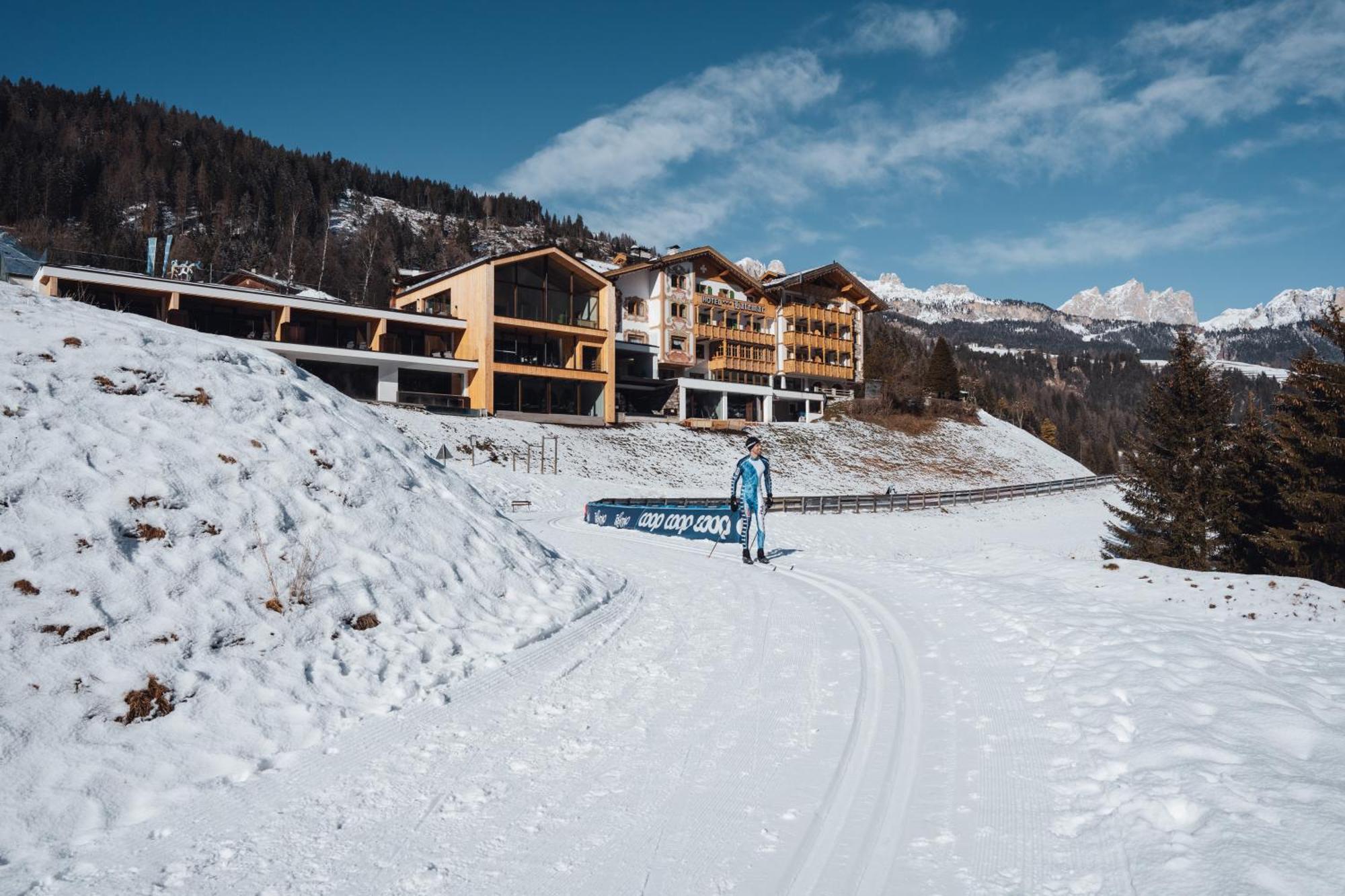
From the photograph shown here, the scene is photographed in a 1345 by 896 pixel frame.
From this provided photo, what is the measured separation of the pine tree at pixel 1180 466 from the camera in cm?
2159

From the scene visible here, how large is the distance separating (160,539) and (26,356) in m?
2.86

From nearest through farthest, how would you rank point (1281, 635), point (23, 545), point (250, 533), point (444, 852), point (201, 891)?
point (201, 891), point (444, 852), point (23, 545), point (250, 533), point (1281, 635)

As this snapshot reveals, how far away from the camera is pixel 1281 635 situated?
7.53 m

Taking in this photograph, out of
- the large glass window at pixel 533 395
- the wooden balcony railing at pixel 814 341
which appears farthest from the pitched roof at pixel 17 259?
the wooden balcony railing at pixel 814 341

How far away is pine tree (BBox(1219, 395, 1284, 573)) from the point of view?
19094 mm

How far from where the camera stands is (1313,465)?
56.6 feet

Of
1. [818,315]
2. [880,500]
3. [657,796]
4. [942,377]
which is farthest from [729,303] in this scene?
[657,796]

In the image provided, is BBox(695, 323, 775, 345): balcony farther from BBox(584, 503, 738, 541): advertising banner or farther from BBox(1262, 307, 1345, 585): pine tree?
BBox(1262, 307, 1345, 585): pine tree

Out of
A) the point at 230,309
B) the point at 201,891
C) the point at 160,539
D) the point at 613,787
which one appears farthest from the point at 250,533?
the point at 230,309

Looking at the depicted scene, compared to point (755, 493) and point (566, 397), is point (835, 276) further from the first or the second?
point (755, 493)

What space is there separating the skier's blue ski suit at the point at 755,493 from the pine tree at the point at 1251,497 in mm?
14734

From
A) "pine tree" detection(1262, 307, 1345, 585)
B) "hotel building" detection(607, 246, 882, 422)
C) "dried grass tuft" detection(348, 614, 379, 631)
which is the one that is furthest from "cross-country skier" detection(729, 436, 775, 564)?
"hotel building" detection(607, 246, 882, 422)

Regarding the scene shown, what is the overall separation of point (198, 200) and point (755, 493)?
117 m

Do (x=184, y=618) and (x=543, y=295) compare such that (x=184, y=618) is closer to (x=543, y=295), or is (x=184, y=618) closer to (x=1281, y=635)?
(x=1281, y=635)
